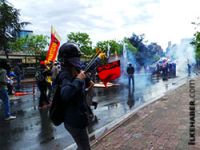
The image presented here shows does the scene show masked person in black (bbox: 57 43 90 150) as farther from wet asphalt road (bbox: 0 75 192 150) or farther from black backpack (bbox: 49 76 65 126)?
wet asphalt road (bbox: 0 75 192 150)

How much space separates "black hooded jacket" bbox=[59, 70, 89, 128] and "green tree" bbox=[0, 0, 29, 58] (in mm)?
23265

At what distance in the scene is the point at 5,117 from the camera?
10430 mm

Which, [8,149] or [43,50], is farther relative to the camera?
[43,50]

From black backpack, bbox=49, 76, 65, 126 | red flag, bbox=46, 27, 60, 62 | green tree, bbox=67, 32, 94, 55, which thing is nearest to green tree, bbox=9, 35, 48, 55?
green tree, bbox=67, 32, 94, 55

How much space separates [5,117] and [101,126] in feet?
10.3

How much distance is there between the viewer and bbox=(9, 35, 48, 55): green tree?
45.3 meters

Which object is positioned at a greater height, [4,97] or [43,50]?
[43,50]

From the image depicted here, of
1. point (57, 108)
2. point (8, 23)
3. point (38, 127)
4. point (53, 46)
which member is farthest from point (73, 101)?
point (8, 23)

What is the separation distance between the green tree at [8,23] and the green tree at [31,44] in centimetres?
1650

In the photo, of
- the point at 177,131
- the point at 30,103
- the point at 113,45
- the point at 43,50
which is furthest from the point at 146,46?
the point at 177,131

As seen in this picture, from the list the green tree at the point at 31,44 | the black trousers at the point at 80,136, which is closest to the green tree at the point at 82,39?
the green tree at the point at 31,44

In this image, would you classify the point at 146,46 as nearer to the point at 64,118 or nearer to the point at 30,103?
the point at 30,103

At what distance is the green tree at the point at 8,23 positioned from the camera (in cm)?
2598

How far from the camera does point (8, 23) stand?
26.6 meters
